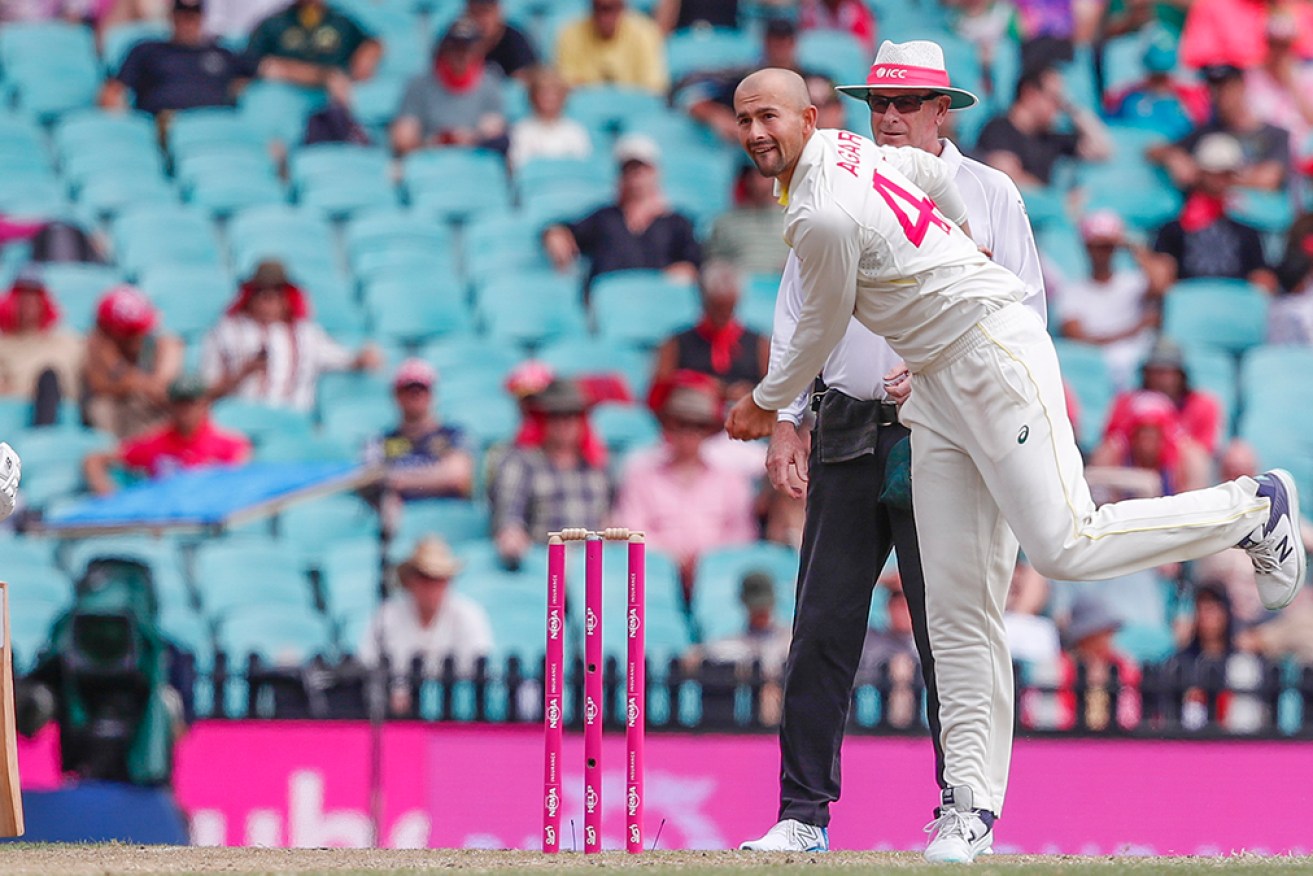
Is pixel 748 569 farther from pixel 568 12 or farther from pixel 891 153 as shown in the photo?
pixel 568 12

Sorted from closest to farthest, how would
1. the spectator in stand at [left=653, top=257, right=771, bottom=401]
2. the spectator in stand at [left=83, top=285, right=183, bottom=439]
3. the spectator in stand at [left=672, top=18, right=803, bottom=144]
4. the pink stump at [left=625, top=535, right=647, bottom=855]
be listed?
the pink stump at [left=625, top=535, right=647, bottom=855]
the spectator in stand at [left=83, top=285, right=183, bottom=439]
the spectator in stand at [left=653, top=257, right=771, bottom=401]
the spectator in stand at [left=672, top=18, right=803, bottom=144]

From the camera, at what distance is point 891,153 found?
17.7ft

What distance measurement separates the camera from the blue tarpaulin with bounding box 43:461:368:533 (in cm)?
848

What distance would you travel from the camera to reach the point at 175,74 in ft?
44.8

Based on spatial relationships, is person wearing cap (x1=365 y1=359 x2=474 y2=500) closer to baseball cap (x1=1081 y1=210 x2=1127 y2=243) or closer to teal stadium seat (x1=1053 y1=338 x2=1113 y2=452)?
teal stadium seat (x1=1053 y1=338 x2=1113 y2=452)

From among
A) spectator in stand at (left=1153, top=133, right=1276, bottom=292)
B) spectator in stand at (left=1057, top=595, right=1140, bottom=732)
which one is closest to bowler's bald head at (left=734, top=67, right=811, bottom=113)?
spectator in stand at (left=1057, top=595, right=1140, bottom=732)

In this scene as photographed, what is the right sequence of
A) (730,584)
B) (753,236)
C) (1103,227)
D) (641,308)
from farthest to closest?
1. (1103,227)
2. (753,236)
3. (641,308)
4. (730,584)

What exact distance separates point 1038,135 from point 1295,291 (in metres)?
2.02

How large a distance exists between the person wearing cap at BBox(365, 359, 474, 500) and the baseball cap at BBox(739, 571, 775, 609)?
6.46 ft

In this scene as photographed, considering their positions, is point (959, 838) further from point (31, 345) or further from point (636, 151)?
point (636, 151)

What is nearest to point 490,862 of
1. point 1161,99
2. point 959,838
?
point 959,838

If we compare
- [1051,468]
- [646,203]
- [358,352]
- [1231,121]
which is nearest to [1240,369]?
[1231,121]

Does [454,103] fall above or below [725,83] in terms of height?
below

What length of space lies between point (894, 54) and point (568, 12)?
910 centimetres
